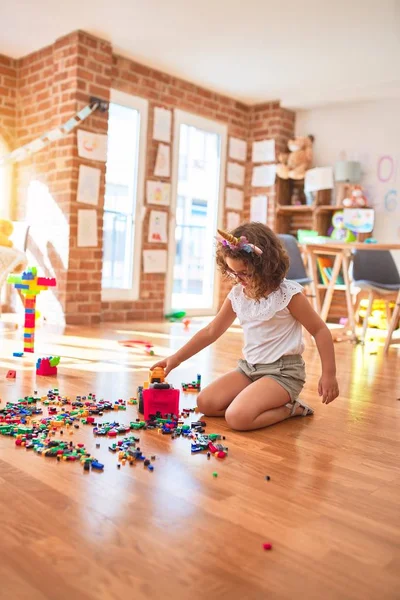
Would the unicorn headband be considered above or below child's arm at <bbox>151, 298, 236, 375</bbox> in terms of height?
above

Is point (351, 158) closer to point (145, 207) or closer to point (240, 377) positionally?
point (145, 207)

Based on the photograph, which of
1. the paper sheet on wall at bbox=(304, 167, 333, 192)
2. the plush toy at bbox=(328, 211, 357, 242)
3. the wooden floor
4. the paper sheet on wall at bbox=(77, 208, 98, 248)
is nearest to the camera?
the wooden floor

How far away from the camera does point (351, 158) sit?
626 centimetres

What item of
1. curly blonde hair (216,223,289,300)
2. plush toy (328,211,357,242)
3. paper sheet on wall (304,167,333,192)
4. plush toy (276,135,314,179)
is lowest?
curly blonde hair (216,223,289,300)

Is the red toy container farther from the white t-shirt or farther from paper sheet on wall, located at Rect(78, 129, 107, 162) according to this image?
paper sheet on wall, located at Rect(78, 129, 107, 162)

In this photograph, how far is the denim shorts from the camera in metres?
2.12

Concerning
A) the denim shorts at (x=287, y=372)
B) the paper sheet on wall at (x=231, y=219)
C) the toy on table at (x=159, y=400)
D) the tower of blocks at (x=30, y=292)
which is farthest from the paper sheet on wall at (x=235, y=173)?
the toy on table at (x=159, y=400)

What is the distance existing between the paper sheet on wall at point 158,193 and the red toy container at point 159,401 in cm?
389

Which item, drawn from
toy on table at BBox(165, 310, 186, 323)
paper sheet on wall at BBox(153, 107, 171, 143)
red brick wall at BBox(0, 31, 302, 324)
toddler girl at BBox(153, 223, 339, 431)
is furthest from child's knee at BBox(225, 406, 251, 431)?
paper sheet on wall at BBox(153, 107, 171, 143)

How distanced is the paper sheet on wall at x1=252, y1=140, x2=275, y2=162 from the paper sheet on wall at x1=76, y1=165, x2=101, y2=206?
2258 millimetres

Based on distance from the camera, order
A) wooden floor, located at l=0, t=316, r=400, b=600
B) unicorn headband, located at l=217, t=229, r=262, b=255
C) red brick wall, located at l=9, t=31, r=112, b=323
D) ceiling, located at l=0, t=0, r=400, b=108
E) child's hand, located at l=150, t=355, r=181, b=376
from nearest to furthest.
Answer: wooden floor, located at l=0, t=316, r=400, b=600 < unicorn headband, located at l=217, t=229, r=262, b=255 < child's hand, located at l=150, t=355, r=181, b=376 < ceiling, located at l=0, t=0, r=400, b=108 < red brick wall, located at l=9, t=31, r=112, b=323

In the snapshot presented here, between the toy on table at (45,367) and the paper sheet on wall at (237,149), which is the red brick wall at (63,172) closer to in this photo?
the paper sheet on wall at (237,149)

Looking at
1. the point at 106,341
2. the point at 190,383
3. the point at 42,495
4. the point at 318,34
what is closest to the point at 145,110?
the point at 318,34

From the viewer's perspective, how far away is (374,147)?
6109 mm
